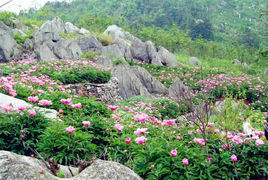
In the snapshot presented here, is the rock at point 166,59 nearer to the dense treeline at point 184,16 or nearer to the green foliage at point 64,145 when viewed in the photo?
the green foliage at point 64,145

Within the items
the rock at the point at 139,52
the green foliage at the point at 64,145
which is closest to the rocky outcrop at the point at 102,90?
the green foliage at the point at 64,145

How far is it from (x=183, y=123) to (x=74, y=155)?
8.73 feet

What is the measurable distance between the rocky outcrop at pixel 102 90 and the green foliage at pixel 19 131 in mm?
5521

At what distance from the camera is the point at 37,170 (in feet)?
6.17

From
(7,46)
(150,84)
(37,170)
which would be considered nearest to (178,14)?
(7,46)

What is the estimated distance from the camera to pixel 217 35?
66.3 meters

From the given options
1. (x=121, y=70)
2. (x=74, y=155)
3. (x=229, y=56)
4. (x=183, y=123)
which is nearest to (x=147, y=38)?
(x=229, y=56)

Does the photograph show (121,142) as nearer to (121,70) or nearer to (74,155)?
(74,155)

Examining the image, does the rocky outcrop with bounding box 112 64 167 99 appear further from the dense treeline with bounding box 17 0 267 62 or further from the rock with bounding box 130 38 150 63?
the dense treeline with bounding box 17 0 267 62

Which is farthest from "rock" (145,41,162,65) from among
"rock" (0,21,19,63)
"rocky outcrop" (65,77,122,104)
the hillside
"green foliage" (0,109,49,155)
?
the hillside

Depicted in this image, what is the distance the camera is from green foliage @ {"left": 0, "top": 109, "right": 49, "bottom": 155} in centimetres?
320

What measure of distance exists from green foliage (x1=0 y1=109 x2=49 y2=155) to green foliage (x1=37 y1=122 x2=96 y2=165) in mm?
181

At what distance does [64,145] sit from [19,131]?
26.8 inches

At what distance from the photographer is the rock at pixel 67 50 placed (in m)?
17.0
